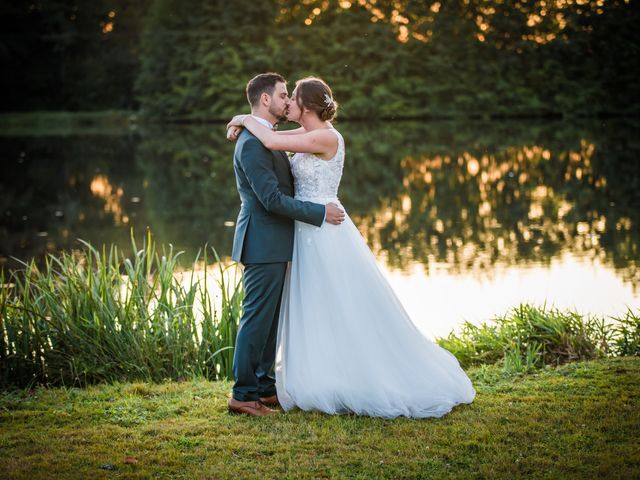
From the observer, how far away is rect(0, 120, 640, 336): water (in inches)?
376

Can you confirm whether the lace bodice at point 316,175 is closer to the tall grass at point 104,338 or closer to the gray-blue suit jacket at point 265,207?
the gray-blue suit jacket at point 265,207

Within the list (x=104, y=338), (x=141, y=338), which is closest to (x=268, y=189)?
(x=141, y=338)

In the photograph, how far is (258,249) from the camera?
15.2 ft

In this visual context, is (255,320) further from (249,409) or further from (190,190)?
(190,190)

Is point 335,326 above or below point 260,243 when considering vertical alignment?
below

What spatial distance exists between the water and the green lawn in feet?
10.8

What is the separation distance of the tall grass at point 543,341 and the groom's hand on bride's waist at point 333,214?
2.00 metres

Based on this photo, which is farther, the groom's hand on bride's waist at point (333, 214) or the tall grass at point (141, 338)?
the tall grass at point (141, 338)

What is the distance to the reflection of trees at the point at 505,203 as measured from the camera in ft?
37.7

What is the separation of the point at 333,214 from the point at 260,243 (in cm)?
44

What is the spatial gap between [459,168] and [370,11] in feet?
82.5

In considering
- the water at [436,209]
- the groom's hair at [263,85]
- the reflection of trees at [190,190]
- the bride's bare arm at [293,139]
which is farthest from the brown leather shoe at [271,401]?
the reflection of trees at [190,190]

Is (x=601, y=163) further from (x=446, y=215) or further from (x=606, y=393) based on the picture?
(x=606, y=393)

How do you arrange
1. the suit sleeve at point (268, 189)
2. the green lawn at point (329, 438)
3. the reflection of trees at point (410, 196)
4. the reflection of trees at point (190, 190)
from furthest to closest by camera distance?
the reflection of trees at point (190, 190) → the reflection of trees at point (410, 196) → the suit sleeve at point (268, 189) → the green lawn at point (329, 438)
